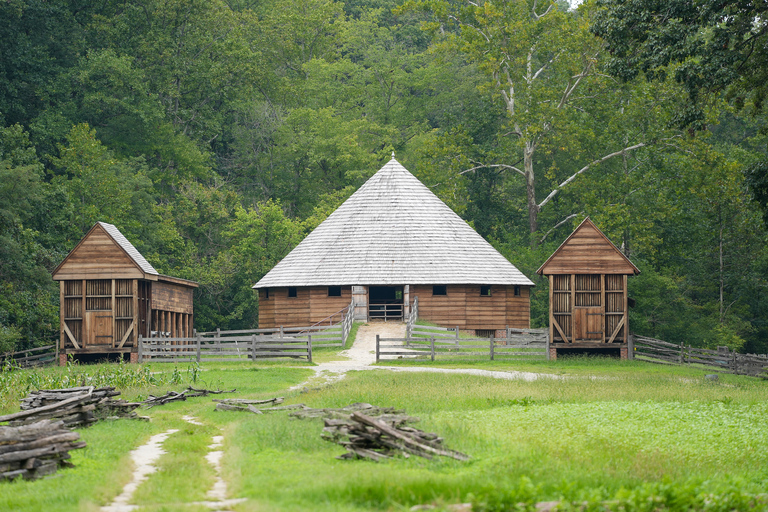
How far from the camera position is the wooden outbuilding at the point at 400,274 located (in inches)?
1784

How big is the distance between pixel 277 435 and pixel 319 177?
57571mm

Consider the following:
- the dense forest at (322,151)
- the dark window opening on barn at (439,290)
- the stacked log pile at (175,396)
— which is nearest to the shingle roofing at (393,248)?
the dark window opening on barn at (439,290)

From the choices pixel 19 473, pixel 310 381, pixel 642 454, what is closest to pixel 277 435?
pixel 19 473

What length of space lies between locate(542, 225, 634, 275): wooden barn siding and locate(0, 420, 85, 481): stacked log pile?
27822 mm

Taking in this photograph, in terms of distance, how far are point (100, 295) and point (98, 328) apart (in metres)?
1.38

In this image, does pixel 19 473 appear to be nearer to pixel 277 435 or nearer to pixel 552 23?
pixel 277 435

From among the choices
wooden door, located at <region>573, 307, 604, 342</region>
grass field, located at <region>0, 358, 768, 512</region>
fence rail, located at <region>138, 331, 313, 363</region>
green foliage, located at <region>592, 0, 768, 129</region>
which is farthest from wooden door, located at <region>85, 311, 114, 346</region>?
green foliage, located at <region>592, 0, 768, 129</region>

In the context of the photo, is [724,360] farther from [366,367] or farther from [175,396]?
[175,396]

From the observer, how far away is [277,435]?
16.3m

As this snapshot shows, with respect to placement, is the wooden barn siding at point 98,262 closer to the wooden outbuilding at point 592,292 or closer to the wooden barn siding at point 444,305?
the wooden barn siding at point 444,305

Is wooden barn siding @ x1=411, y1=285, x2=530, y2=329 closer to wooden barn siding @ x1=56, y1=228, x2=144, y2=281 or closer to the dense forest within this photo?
the dense forest

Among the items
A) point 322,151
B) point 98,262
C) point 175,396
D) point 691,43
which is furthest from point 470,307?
point 322,151

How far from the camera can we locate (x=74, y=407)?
1755 cm

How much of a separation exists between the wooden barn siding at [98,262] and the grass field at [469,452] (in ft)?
35.8
